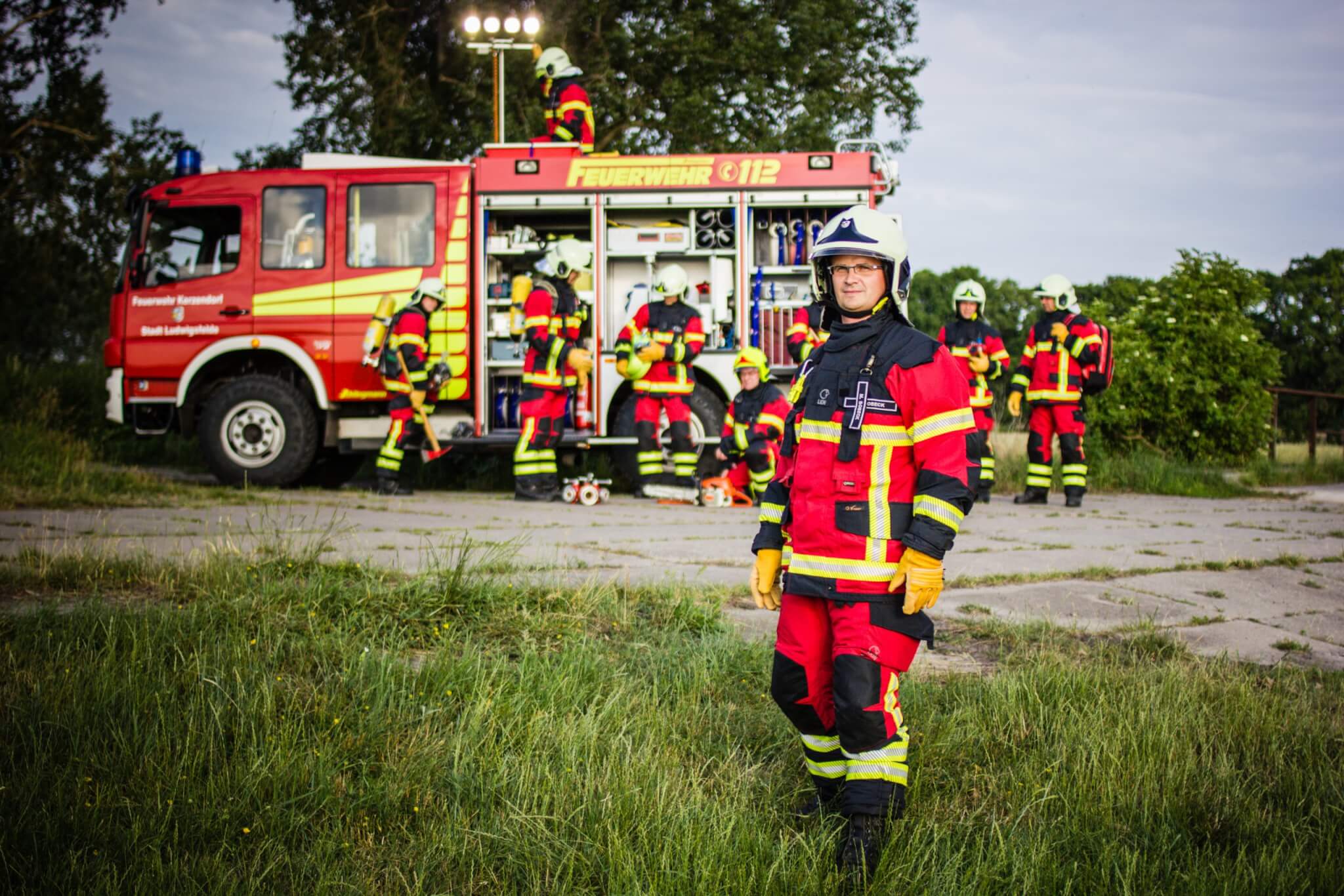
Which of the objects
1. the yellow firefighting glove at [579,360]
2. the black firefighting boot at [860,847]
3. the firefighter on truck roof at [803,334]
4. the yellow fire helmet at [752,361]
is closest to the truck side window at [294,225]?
the yellow firefighting glove at [579,360]

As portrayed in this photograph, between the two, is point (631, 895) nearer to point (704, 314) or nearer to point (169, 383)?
point (704, 314)

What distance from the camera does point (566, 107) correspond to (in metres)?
10.7

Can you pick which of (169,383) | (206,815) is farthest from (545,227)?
(206,815)

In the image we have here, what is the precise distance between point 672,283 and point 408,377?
2.40 meters

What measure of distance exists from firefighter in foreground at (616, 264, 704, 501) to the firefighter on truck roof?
0.81 metres

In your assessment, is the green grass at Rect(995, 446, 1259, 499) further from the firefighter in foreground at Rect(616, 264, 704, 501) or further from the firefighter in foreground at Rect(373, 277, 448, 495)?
the firefighter in foreground at Rect(373, 277, 448, 495)

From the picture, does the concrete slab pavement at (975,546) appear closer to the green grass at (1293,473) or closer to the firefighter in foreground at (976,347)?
the firefighter in foreground at (976,347)

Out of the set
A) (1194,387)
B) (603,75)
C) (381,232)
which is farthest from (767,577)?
(603,75)

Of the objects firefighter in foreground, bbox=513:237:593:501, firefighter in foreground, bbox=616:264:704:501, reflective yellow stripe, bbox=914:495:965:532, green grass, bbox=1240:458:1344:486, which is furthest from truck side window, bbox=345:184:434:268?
green grass, bbox=1240:458:1344:486

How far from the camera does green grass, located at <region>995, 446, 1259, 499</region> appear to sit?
11.5 m

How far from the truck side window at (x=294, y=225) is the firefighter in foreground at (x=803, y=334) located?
4.24m

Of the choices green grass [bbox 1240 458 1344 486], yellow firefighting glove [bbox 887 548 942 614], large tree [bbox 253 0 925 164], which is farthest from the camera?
large tree [bbox 253 0 925 164]

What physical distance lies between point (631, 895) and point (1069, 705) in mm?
1713

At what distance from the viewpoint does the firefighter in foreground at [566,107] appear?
35.2 ft
